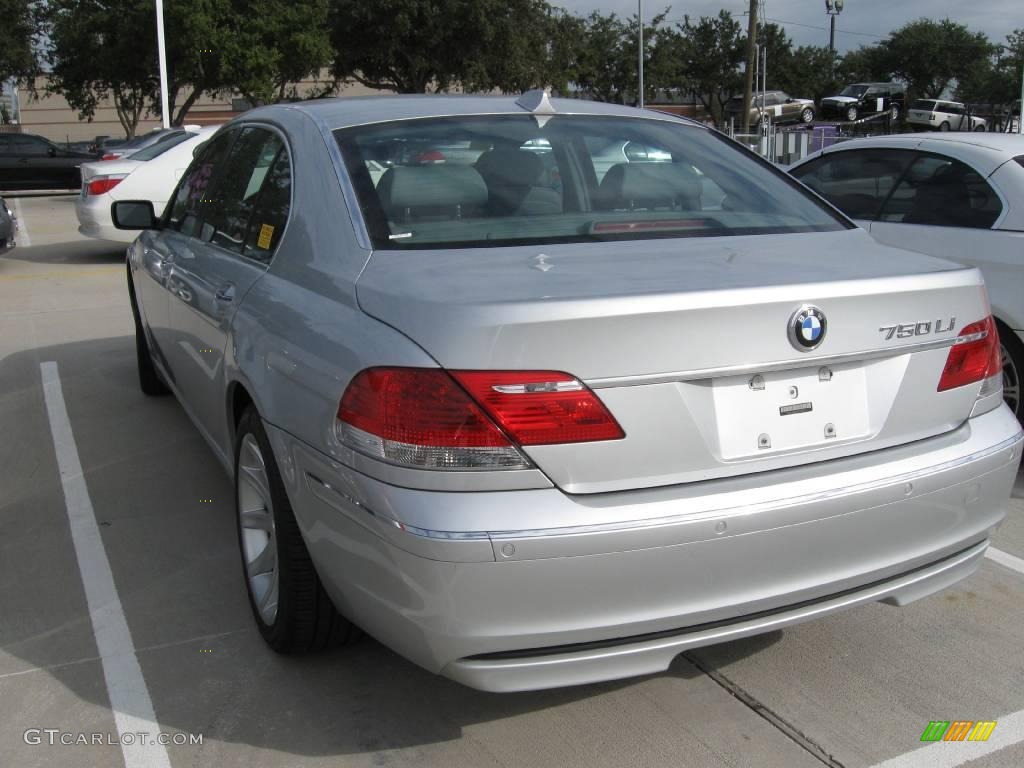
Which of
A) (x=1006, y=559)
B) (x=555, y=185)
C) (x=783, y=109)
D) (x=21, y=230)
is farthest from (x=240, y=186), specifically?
(x=783, y=109)

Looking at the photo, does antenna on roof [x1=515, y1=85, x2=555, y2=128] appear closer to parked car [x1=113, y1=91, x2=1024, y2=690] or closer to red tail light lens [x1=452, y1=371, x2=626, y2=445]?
parked car [x1=113, y1=91, x2=1024, y2=690]

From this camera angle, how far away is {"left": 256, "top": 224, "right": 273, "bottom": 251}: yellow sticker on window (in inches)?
133

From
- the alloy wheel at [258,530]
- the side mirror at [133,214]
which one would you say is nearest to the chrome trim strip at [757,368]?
the alloy wheel at [258,530]

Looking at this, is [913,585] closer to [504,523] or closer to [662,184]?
[504,523]

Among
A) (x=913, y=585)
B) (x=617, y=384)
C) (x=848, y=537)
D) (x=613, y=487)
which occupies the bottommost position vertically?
(x=913, y=585)

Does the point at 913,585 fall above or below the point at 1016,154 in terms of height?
below

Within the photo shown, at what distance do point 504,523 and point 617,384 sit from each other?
0.39 meters

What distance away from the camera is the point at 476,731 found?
9.39 ft

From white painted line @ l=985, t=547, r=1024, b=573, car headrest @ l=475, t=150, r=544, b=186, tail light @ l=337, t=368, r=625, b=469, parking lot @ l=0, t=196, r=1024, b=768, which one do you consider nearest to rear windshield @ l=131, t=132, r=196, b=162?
parking lot @ l=0, t=196, r=1024, b=768

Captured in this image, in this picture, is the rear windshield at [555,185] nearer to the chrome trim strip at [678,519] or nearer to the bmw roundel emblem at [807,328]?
the bmw roundel emblem at [807,328]

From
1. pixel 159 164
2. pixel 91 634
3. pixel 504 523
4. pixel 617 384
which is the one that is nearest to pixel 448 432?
pixel 504 523

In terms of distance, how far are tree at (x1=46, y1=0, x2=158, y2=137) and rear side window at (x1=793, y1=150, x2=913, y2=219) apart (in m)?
27.6

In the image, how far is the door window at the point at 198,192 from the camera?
4418 millimetres

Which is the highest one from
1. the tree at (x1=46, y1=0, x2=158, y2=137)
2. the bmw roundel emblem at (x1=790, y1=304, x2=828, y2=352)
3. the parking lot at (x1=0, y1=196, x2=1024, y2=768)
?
the tree at (x1=46, y1=0, x2=158, y2=137)
